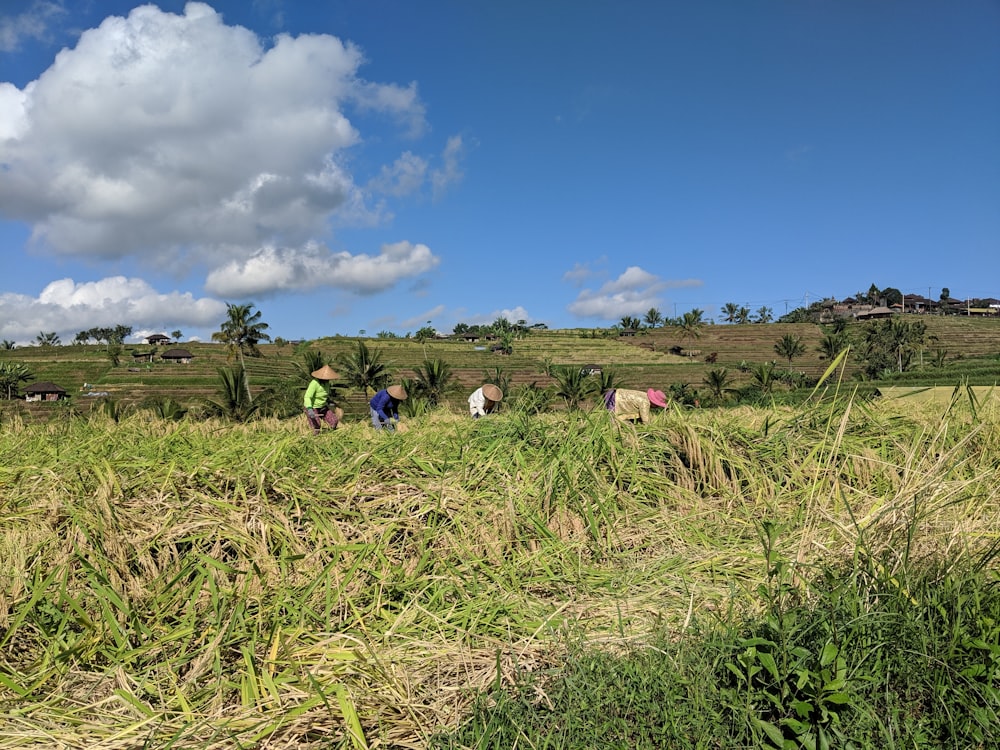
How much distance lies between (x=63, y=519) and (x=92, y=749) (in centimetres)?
121

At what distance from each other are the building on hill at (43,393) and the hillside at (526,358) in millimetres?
1878

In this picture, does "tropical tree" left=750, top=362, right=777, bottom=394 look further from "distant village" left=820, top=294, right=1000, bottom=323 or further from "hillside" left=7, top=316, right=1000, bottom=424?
"distant village" left=820, top=294, right=1000, bottom=323

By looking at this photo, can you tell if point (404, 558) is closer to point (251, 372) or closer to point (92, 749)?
point (92, 749)

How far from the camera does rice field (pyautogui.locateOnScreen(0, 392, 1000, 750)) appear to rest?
1853mm

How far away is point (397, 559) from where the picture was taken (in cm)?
252

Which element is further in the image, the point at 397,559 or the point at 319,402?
the point at 319,402

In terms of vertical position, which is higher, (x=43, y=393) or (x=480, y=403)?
(x=480, y=403)

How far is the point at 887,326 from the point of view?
5422 centimetres

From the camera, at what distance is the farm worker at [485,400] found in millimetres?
5918

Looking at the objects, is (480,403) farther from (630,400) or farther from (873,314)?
(873,314)

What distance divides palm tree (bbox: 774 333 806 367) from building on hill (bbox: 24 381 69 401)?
218ft

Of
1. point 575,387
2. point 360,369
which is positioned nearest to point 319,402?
point 575,387

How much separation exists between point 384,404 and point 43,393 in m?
57.3

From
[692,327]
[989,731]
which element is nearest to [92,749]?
[989,731]
